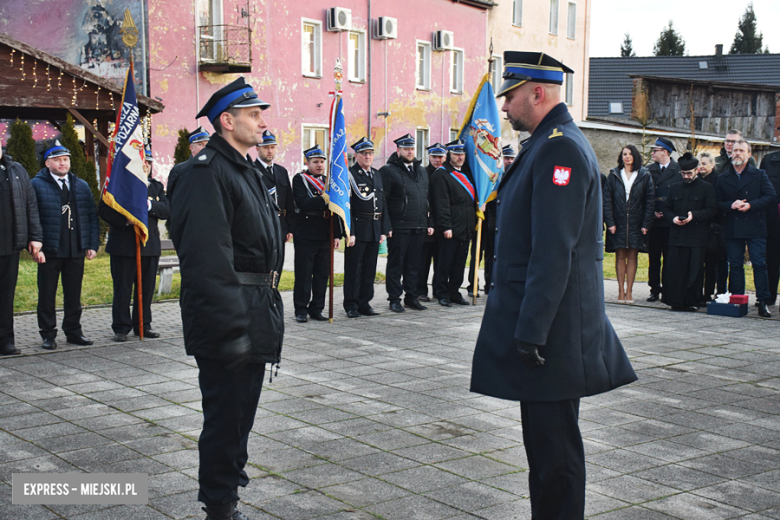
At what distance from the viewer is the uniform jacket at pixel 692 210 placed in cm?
1127

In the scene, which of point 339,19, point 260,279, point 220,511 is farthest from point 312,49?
point 220,511

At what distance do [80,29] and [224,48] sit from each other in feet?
12.5

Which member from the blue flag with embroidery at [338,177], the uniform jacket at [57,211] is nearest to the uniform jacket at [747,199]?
the blue flag with embroidery at [338,177]

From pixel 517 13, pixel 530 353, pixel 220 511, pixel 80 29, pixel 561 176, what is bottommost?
pixel 220 511

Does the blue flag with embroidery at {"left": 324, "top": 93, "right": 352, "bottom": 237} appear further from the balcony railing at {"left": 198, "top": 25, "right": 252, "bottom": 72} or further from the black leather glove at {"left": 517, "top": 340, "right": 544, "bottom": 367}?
the balcony railing at {"left": 198, "top": 25, "right": 252, "bottom": 72}

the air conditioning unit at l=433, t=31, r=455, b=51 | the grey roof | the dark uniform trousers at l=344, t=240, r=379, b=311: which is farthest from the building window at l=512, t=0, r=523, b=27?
the dark uniform trousers at l=344, t=240, r=379, b=311

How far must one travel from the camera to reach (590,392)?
3.42m

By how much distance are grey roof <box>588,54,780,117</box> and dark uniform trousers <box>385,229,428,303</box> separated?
40153 mm


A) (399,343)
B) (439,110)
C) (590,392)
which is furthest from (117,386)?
(439,110)

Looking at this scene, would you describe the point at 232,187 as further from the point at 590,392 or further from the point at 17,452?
the point at 17,452

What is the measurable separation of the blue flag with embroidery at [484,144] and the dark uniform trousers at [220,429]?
340 inches

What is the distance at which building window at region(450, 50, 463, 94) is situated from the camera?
105ft

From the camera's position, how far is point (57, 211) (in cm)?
882

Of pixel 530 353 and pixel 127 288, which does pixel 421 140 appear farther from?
pixel 530 353
